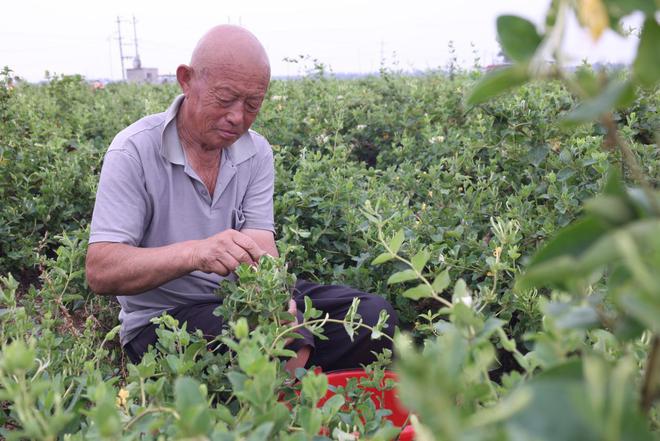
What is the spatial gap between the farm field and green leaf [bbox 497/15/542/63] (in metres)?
0.14

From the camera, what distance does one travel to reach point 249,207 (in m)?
2.65

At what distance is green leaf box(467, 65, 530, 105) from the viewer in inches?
22.8

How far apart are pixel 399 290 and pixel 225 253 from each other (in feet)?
2.64

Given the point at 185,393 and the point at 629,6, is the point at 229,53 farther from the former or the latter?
the point at 629,6

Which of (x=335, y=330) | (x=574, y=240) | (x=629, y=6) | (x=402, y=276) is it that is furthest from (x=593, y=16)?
(x=335, y=330)

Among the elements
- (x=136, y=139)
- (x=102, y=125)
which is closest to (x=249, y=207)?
(x=136, y=139)

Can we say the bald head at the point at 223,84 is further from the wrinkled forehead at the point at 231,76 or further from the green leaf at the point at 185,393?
the green leaf at the point at 185,393

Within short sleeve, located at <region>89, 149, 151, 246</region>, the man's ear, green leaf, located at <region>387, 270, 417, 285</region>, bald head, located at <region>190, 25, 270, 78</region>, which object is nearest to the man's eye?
bald head, located at <region>190, 25, 270, 78</region>

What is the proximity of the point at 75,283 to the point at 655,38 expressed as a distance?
2.63m

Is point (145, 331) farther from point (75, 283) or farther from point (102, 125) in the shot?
point (102, 125)

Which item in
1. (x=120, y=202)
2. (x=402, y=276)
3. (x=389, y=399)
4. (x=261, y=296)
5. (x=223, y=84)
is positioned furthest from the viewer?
(x=223, y=84)

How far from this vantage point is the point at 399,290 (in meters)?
2.59

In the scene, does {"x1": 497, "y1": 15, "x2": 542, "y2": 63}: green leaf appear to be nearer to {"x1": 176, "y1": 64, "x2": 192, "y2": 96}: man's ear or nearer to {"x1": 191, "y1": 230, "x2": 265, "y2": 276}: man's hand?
{"x1": 191, "y1": 230, "x2": 265, "y2": 276}: man's hand

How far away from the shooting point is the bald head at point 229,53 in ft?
7.75
